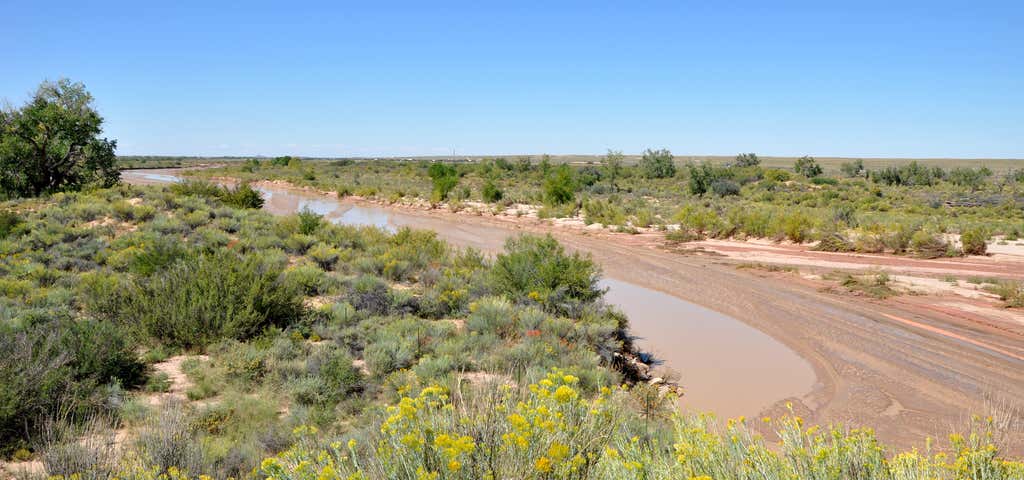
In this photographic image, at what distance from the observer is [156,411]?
19.7 ft

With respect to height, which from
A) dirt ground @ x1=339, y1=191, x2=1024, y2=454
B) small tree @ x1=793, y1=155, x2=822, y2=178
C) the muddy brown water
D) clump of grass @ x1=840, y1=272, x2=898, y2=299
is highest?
small tree @ x1=793, y1=155, x2=822, y2=178

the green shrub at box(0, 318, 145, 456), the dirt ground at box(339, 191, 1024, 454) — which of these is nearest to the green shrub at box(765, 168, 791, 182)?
the dirt ground at box(339, 191, 1024, 454)

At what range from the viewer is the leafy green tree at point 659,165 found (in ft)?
194

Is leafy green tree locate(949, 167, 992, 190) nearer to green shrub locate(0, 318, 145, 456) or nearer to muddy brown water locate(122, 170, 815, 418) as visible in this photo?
muddy brown water locate(122, 170, 815, 418)

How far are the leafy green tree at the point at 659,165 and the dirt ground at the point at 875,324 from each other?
37.4 m

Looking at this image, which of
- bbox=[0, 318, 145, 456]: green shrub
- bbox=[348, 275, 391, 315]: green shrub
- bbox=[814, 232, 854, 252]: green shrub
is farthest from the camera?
bbox=[814, 232, 854, 252]: green shrub

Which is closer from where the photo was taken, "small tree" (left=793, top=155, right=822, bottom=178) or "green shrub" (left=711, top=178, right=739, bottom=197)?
"green shrub" (left=711, top=178, right=739, bottom=197)

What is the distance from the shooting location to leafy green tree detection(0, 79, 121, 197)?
2473cm

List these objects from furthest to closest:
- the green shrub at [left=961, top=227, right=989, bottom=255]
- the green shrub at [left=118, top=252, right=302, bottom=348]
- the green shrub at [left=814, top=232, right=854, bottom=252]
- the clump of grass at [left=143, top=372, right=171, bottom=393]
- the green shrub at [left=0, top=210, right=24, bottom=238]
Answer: the green shrub at [left=814, top=232, right=854, bottom=252] < the green shrub at [left=961, top=227, right=989, bottom=255] < the green shrub at [left=0, top=210, right=24, bottom=238] < the green shrub at [left=118, top=252, right=302, bottom=348] < the clump of grass at [left=143, top=372, right=171, bottom=393]

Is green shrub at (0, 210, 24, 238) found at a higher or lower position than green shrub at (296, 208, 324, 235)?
higher

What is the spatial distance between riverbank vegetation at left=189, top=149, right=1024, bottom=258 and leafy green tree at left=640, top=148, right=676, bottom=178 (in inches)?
4.8

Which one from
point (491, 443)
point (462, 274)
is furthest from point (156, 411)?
point (462, 274)

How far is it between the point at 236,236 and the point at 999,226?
27884 millimetres

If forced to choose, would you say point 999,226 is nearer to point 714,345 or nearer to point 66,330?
point 714,345
